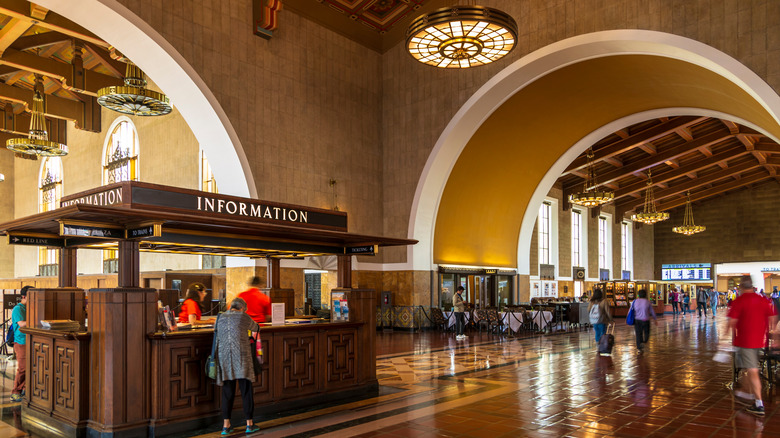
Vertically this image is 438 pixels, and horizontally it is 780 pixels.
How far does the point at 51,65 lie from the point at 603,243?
81.1 feet

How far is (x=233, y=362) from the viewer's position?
524 cm

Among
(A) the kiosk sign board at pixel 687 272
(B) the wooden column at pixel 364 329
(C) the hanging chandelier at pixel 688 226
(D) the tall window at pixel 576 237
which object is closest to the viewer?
(B) the wooden column at pixel 364 329

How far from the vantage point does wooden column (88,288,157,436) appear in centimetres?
509

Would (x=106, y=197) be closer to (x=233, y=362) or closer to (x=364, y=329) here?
(x=233, y=362)

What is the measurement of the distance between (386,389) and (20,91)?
19186mm

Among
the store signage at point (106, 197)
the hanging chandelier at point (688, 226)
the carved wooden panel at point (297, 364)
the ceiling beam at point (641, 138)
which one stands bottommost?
the carved wooden panel at point (297, 364)

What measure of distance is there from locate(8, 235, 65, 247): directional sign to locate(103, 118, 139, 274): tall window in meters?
16.7

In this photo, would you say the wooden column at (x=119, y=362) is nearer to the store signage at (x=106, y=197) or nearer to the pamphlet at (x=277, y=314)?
the store signage at (x=106, y=197)

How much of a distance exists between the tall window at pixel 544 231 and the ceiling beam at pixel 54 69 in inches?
653

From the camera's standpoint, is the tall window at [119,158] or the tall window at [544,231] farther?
the tall window at [544,231]

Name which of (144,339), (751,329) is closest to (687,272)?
(751,329)

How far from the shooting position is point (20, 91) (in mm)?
20062

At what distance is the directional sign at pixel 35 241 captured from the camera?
631 cm

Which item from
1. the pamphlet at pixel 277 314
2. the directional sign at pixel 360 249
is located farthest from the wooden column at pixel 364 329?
the pamphlet at pixel 277 314
